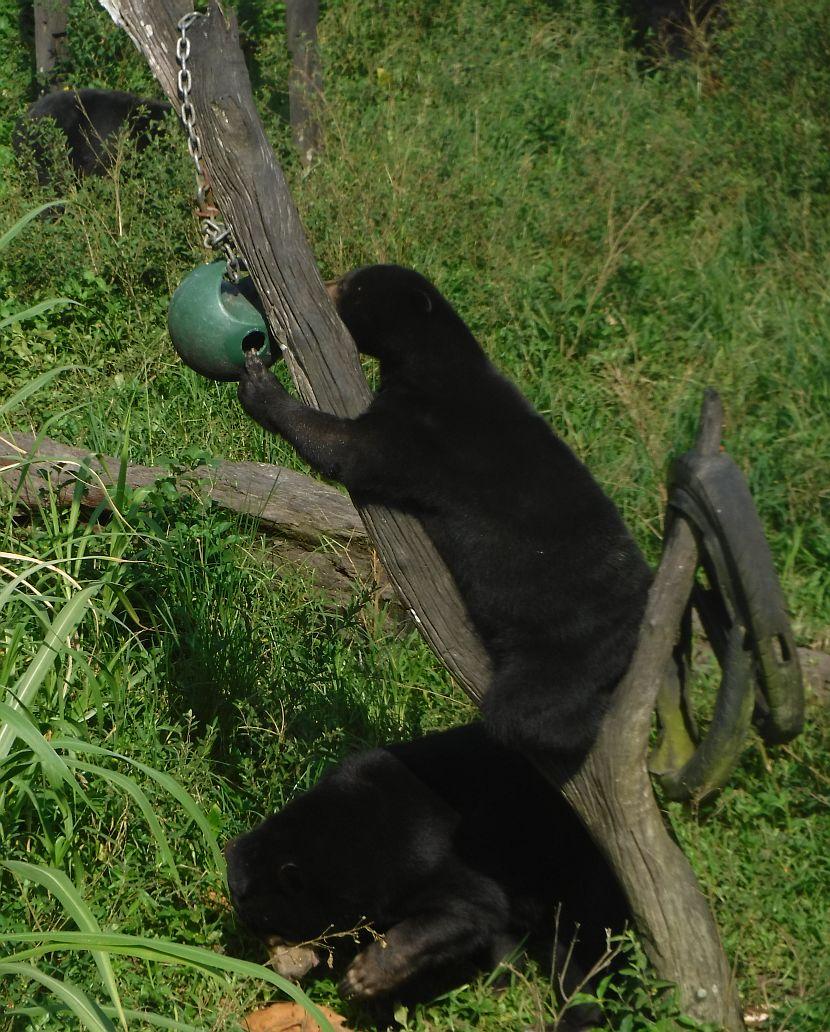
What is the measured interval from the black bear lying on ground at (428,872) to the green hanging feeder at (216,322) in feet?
4.68

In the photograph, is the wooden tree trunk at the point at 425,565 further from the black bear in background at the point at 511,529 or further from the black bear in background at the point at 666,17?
the black bear in background at the point at 666,17

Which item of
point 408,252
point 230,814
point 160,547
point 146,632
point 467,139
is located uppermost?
point 467,139

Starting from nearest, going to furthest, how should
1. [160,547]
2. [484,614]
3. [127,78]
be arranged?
[484,614]
[160,547]
[127,78]

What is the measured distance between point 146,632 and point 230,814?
921 mm

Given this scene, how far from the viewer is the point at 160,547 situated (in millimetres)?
4844

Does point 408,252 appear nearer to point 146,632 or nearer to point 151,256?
point 151,256

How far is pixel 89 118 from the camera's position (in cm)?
839

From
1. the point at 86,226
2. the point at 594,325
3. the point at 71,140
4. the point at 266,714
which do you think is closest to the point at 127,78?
the point at 71,140

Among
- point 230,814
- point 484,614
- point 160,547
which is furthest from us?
point 160,547

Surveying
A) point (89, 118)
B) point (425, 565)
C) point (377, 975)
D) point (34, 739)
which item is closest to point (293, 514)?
point (425, 565)

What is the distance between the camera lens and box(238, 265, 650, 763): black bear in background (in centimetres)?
350

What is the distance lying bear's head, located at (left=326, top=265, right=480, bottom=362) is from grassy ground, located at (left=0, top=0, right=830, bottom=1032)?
1047 millimetres

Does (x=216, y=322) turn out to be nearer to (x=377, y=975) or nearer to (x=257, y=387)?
(x=257, y=387)

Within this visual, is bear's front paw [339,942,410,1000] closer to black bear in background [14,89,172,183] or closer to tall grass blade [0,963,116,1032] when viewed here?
tall grass blade [0,963,116,1032]
